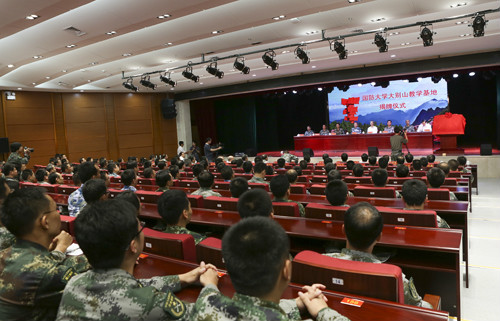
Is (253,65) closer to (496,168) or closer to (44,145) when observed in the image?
(496,168)

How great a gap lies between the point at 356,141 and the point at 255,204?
12.4 meters

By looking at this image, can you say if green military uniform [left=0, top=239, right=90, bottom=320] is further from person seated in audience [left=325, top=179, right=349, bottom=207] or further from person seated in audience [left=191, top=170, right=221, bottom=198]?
person seated in audience [left=191, top=170, right=221, bottom=198]

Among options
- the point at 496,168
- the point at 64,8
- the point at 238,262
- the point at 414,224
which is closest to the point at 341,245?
the point at 414,224

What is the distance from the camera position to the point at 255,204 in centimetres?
264

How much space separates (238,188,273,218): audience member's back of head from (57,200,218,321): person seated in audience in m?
1.19

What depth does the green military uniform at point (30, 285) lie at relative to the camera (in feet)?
5.25

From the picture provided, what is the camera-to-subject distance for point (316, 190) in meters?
5.16

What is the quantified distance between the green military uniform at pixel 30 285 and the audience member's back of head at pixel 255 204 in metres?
1.25

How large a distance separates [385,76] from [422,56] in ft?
4.31

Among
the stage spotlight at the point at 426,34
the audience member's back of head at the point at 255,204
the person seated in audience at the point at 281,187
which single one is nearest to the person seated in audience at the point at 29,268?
the audience member's back of head at the point at 255,204

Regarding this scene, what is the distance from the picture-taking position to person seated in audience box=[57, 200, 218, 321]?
1286 millimetres

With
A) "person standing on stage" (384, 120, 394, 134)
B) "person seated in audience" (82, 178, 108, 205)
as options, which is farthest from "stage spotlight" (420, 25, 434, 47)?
"person standing on stage" (384, 120, 394, 134)

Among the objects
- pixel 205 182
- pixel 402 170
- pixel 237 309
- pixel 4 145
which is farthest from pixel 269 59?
pixel 4 145

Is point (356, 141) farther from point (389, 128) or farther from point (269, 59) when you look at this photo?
point (269, 59)
